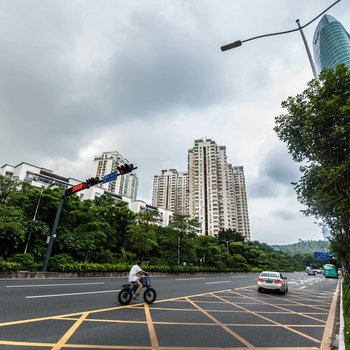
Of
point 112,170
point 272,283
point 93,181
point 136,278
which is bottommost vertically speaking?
point 272,283

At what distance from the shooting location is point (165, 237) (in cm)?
3388

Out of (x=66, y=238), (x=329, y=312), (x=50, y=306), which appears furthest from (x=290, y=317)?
(x=66, y=238)

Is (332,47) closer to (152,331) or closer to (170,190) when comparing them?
(152,331)

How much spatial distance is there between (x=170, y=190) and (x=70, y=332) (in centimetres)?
11136

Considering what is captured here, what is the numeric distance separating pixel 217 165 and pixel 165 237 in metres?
70.9

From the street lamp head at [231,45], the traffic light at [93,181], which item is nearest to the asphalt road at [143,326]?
the street lamp head at [231,45]

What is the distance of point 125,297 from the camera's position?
27.7 feet

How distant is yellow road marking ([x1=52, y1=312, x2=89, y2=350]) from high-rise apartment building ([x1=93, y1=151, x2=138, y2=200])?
8368 cm

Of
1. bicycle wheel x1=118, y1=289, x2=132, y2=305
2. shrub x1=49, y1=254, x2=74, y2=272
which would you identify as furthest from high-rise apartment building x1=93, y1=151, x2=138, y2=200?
bicycle wheel x1=118, y1=289, x2=132, y2=305

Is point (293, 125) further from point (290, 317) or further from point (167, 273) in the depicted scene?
point (167, 273)

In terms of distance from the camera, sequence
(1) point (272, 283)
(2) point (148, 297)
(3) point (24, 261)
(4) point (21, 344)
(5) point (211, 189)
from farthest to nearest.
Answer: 1. (5) point (211, 189)
2. (3) point (24, 261)
3. (1) point (272, 283)
4. (2) point (148, 297)
5. (4) point (21, 344)

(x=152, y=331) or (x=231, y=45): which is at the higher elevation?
(x=231, y=45)

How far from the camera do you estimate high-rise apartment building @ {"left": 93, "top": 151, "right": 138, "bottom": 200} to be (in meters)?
90.0

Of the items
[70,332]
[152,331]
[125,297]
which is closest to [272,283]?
[125,297]
